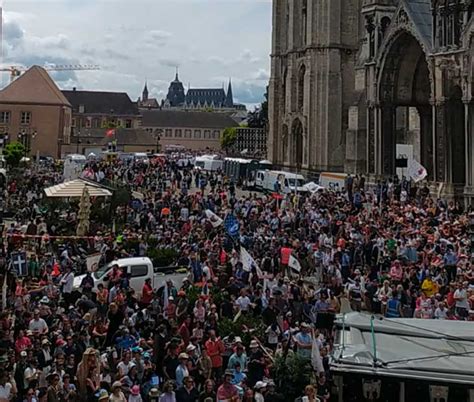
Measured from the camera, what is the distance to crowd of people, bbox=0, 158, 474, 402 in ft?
36.1

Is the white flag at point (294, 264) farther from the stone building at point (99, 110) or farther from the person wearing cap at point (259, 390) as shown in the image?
the stone building at point (99, 110)

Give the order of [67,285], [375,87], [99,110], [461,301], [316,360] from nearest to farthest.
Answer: [316,360] → [461,301] → [67,285] → [375,87] → [99,110]

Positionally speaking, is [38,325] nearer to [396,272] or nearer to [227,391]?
[227,391]

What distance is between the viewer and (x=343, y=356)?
855 cm

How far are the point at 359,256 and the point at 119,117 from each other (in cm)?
12470

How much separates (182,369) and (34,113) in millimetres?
91473

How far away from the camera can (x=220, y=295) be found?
16594 millimetres

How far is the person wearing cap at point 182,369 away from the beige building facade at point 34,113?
89.0 meters

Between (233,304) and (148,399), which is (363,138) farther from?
(148,399)

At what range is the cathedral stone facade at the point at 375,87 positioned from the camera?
103 feet

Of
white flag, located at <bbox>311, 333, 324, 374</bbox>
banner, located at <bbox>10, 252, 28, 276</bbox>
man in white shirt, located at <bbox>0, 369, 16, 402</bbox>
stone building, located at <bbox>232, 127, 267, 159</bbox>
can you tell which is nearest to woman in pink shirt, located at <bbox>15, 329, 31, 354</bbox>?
man in white shirt, located at <bbox>0, 369, 16, 402</bbox>

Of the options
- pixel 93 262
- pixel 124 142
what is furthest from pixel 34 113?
pixel 93 262

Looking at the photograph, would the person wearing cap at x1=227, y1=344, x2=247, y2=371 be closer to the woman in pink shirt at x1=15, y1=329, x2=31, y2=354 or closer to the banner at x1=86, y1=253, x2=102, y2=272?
the woman in pink shirt at x1=15, y1=329, x2=31, y2=354

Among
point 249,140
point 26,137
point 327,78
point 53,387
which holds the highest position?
point 249,140
